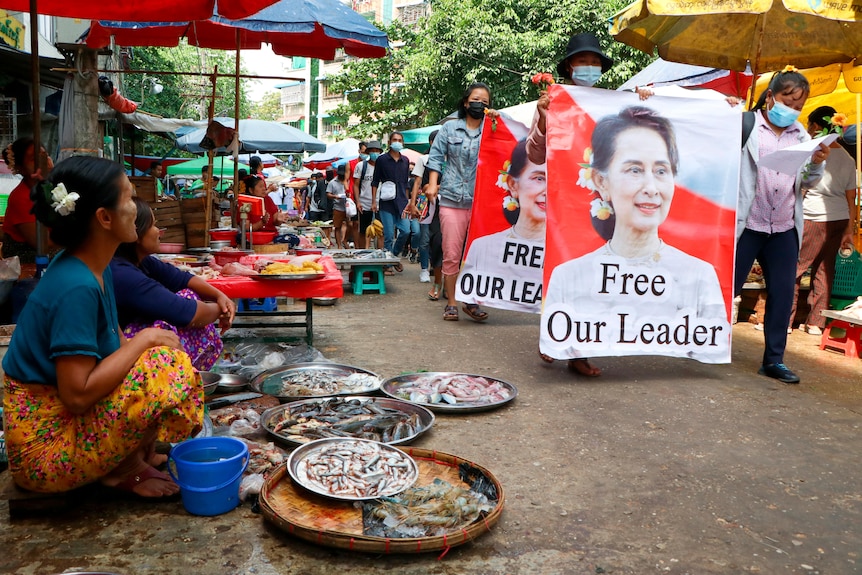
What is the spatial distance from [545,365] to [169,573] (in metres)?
3.53

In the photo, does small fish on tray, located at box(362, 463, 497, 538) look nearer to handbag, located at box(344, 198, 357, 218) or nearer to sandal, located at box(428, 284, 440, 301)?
sandal, located at box(428, 284, 440, 301)

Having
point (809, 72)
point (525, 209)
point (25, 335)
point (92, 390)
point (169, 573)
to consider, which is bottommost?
point (169, 573)

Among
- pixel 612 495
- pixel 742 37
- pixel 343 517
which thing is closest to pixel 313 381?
pixel 343 517

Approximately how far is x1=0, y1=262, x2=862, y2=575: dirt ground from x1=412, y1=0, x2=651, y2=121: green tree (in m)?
14.3

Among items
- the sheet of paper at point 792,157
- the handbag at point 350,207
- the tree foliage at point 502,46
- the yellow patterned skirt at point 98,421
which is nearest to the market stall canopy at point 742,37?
the sheet of paper at point 792,157

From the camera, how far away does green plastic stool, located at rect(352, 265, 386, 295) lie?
8836mm

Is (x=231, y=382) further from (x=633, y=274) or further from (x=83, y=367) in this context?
(x=633, y=274)

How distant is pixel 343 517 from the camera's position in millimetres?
2723

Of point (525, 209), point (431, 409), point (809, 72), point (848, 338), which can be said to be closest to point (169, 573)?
point (431, 409)

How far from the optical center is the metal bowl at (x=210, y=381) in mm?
4208

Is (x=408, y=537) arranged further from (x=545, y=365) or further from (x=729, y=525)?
(x=545, y=365)

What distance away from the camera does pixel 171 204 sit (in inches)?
278

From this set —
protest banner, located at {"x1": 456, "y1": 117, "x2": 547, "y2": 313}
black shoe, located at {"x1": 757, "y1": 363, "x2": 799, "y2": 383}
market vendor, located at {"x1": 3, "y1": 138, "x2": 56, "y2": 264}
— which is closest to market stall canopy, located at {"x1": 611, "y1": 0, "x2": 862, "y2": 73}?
protest banner, located at {"x1": 456, "y1": 117, "x2": 547, "y2": 313}

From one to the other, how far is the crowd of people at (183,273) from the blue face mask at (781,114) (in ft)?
0.04
